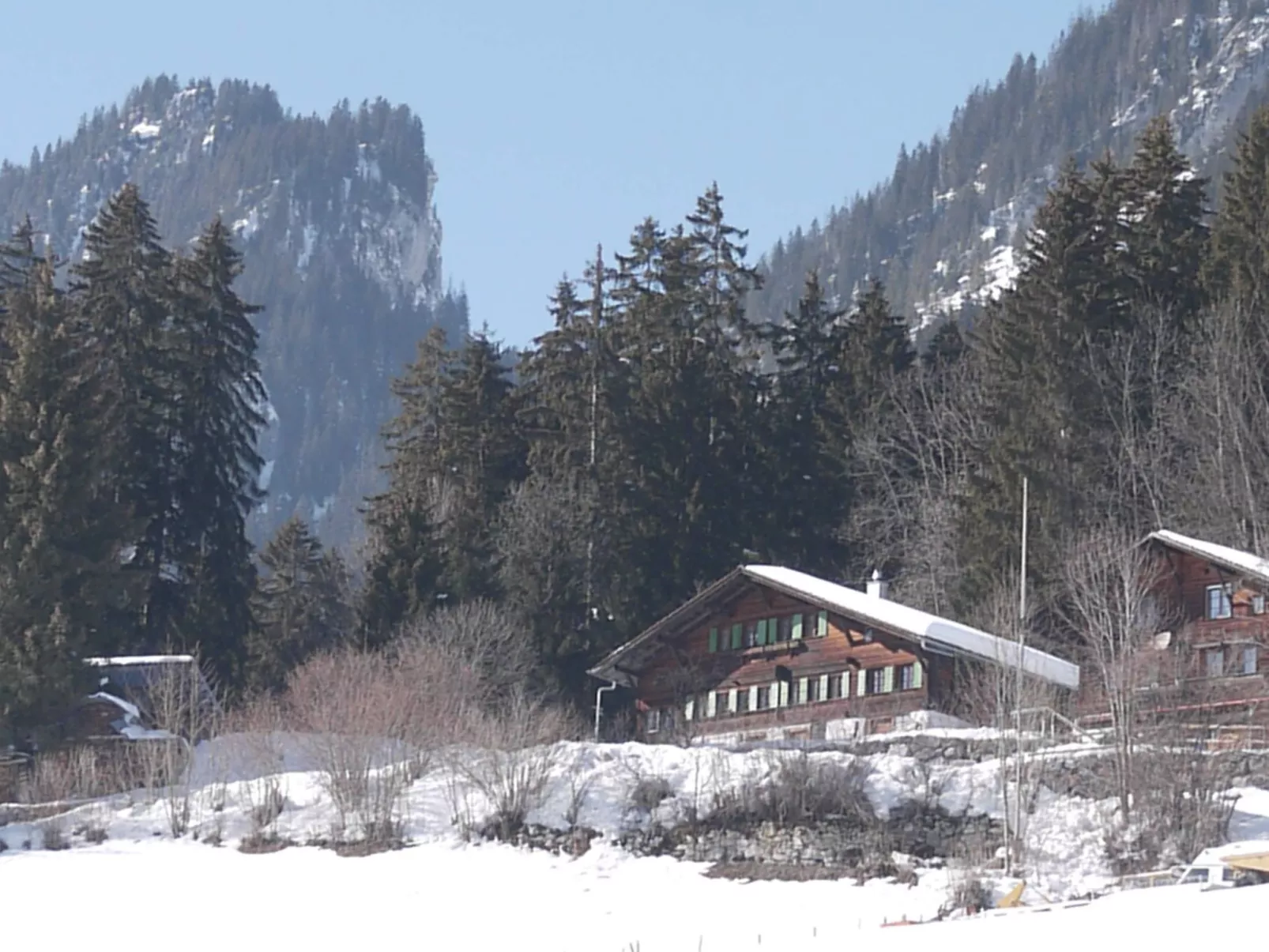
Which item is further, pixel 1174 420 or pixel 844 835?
pixel 1174 420

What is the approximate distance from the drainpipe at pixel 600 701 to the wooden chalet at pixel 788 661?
16.2 inches

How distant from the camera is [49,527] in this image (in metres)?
49.0

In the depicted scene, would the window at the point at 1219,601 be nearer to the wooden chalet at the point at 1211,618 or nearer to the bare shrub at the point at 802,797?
the wooden chalet at the point at 1211,618

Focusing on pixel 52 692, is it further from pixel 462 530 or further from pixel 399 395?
pixel 399 395

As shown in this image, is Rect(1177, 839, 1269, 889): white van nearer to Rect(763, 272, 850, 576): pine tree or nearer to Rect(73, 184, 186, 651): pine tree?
Rect(763, 272, 850, 576): pine tree

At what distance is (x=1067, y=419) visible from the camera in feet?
180

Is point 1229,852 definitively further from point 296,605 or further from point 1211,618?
point 296,605

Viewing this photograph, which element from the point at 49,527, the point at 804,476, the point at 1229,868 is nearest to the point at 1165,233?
the point at 804,476

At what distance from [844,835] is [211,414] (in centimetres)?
3027

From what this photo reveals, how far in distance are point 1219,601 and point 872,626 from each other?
8.08m

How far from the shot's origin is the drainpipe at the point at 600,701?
168 ft

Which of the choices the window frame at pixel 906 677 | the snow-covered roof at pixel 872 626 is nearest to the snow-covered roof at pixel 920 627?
the snow-covered roof at pixel 872 626

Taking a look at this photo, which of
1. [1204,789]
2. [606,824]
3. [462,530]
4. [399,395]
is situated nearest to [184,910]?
[606,824]

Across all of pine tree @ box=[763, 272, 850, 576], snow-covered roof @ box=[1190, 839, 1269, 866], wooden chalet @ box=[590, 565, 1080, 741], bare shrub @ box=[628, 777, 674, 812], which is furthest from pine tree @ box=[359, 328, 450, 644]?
snow-covered roof @ box=[1190, 839, 1269, 866]
